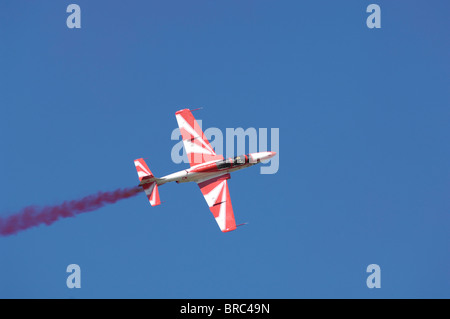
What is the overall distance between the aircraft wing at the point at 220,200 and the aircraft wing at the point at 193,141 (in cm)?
160

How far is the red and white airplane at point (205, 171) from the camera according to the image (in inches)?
1827

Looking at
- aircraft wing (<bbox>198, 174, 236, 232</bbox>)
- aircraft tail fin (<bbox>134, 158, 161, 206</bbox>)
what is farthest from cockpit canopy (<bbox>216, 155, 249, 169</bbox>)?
aircraft tail fin (<bbox>134, 158, 161, 206</bbox>)

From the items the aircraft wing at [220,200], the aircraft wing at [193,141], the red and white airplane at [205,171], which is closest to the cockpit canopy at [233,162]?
the red and white airplane at [205,171]

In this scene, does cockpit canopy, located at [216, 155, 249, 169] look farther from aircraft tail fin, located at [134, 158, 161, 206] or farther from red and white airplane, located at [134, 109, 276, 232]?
aircraft tail fin, located at [134, 158, 161, 206]

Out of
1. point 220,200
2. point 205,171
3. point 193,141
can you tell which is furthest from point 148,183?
point 220,200

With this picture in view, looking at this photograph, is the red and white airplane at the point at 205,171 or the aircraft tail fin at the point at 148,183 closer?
the aircraft tail fin at the point at 148,183

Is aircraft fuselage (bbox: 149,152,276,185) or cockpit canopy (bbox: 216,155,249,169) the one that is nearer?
aircraft fuselage (bbox: 149,152,276,185)

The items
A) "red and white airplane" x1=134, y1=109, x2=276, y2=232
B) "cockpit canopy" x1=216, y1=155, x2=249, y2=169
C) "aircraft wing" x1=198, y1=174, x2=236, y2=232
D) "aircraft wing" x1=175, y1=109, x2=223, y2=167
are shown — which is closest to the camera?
"red and white airplane" x1=134, y1=109, x2=276, y2=232

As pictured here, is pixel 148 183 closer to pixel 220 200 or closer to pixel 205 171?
pixel 205 171

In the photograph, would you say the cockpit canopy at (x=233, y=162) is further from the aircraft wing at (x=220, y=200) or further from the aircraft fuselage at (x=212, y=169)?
the aircraft wing at (x=220, y=200)

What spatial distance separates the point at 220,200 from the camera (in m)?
47.5

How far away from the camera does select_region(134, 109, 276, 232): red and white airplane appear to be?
4641 cm

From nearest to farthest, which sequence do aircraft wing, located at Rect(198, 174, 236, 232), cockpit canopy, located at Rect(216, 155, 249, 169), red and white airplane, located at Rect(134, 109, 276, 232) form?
red and white airplane, located at Rect(134, 109, 276, 232), aircraft wing, located at Rect(198, 174, 236, 232), cockpit canopy, located at Rect(216, 155, 249, 169)

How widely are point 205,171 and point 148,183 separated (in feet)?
13.5
